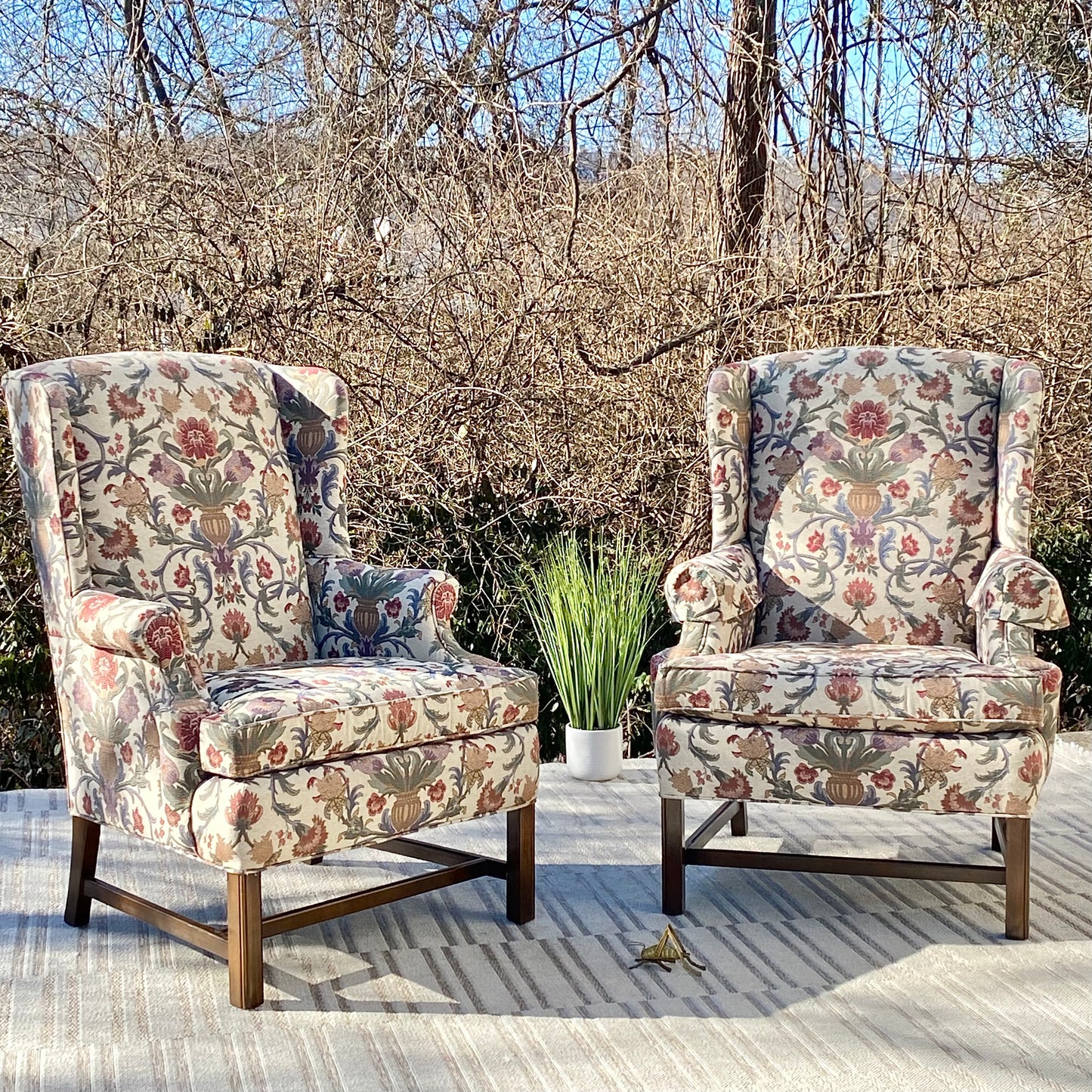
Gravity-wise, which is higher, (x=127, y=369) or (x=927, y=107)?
(x=927, y=107)

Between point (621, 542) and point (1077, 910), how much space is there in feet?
6.51

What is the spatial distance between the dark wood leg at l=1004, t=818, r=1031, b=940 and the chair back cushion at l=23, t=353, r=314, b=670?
4.67 feet

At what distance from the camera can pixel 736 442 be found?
313 centimetres

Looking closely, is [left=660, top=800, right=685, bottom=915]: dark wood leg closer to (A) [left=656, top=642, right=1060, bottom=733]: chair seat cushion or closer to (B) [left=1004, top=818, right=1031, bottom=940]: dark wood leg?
(A) [left=656, top=642, right=1060, bottom=733]: chair seat cushion

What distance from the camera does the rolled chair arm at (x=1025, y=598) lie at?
2.63 metres

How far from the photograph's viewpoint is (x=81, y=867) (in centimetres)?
257

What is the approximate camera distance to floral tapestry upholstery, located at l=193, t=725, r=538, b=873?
2145 millimetres

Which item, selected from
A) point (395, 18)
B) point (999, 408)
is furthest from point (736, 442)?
point (395, 18)

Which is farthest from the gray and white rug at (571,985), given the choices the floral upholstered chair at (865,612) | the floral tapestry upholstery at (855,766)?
the floral tapestry upholstery at (855,766)

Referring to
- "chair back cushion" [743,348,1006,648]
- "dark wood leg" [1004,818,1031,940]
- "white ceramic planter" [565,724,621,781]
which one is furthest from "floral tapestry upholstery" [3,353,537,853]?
"white ceramic planter" [565,724,621,781]

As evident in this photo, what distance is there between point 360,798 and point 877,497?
142 centimetres

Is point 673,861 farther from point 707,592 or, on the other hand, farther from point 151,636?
point 151,636

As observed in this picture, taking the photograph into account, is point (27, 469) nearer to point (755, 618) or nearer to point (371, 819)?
point (371, 819)

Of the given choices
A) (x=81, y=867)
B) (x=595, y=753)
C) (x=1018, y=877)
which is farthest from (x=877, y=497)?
(x=81, y=867)
